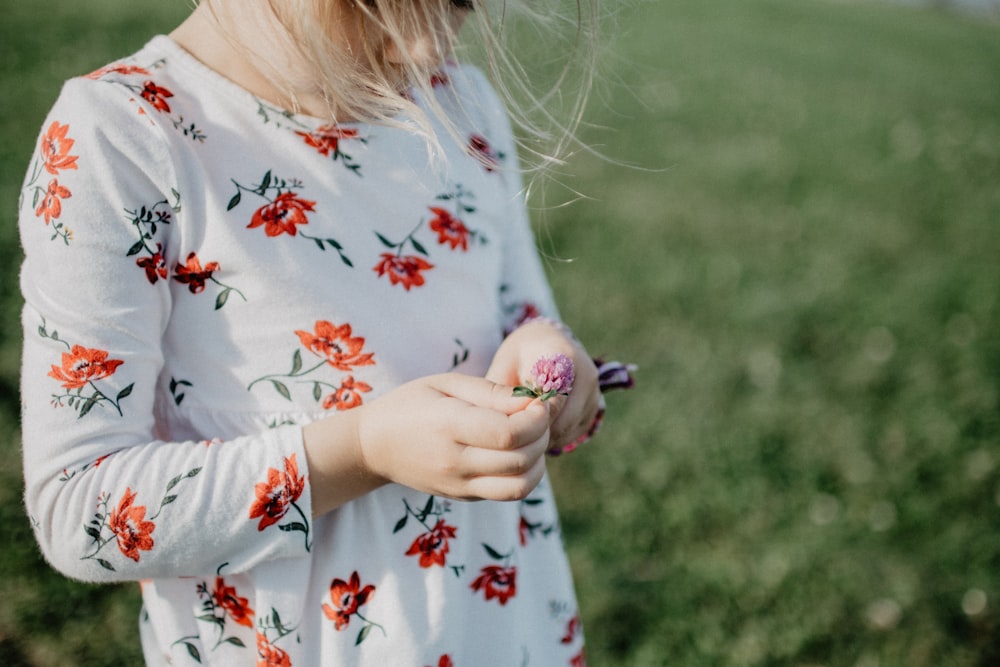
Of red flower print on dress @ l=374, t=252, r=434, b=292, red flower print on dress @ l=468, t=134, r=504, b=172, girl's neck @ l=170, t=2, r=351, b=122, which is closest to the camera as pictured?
girl's neck @ l=170, t=2, r=351, b=122

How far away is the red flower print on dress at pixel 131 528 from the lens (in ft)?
3.02

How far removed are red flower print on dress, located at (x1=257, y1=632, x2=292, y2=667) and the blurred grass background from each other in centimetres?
97

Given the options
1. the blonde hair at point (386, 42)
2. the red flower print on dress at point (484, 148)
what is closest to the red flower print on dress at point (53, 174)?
the blonde hair at point (386, 42)

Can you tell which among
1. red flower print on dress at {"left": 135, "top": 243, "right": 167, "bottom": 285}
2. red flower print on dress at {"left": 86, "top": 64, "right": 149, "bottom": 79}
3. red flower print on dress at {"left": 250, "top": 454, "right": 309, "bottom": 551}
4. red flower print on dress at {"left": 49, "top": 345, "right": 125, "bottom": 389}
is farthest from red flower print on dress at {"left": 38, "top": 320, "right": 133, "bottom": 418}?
red flower print on dress at {"left": 86, "top": 64, "right": 149, "bottom": 79}

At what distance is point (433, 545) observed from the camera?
110 cm

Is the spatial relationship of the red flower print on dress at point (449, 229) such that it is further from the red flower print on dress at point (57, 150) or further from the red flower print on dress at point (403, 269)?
the red flower print on dress at point (57, 150)

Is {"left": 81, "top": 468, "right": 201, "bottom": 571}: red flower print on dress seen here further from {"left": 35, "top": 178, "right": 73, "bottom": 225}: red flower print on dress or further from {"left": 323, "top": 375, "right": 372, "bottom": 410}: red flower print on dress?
{"left": 35, "top": 178, "right": 73, "bottom": 225}: red flower print on dress

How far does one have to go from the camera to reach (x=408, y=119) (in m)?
1.13

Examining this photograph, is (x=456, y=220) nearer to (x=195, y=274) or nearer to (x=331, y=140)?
(x=331, y=140)

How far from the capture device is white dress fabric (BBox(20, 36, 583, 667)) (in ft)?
2.97

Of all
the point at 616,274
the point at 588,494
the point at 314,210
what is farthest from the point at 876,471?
the point at 314,210

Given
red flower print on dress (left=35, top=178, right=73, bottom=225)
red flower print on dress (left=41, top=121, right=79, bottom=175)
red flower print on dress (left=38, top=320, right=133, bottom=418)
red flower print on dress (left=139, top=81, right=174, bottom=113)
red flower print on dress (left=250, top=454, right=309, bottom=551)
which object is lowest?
red flower print on dress (left=250, top=454, right=309, bottom=551)

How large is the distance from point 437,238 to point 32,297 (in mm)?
515

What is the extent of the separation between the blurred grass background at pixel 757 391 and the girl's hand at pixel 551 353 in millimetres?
460
